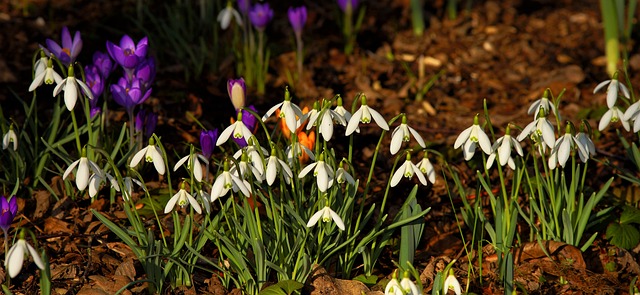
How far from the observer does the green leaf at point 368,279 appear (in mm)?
2912

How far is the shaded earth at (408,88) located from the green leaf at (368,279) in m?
0.05

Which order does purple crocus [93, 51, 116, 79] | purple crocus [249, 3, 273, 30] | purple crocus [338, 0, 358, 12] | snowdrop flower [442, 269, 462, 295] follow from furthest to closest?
1. purple crocus [338, 0, 358, 12]
2. purple crocus [249, 3, 273, 30]
3. purple crocus [93, 51, 116, 79]
4. snowdrop flower [442, 269, 462, 295]

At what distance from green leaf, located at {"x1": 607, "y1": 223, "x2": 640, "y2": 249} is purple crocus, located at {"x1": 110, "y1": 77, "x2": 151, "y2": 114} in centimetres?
186

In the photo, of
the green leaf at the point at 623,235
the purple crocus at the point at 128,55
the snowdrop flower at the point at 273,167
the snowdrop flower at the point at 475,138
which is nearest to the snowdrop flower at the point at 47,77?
the purple crocus at the point at 128,55

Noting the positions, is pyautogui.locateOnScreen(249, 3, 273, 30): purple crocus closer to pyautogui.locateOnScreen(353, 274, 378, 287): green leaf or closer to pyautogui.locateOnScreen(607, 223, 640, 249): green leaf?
pyautogui.locateOnScreen(353, 274, 378, 287): green leaf

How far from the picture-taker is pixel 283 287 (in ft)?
8.74

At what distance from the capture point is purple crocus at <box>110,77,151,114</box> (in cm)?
320

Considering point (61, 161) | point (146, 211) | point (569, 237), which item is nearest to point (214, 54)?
point (61, 161)

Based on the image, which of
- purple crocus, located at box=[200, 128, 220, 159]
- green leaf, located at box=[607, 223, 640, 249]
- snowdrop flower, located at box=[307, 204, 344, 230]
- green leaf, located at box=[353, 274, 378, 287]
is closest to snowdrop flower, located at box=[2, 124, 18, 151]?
purple crocus, located at box=[200, 128, 220, 159]

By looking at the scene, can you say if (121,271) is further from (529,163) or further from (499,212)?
(529,163)

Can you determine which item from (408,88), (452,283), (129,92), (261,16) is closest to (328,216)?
(452,283)

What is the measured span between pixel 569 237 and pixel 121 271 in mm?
1619

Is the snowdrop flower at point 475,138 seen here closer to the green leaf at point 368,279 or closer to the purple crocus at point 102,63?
the green leaf at point 368,279

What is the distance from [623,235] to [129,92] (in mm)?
1964
